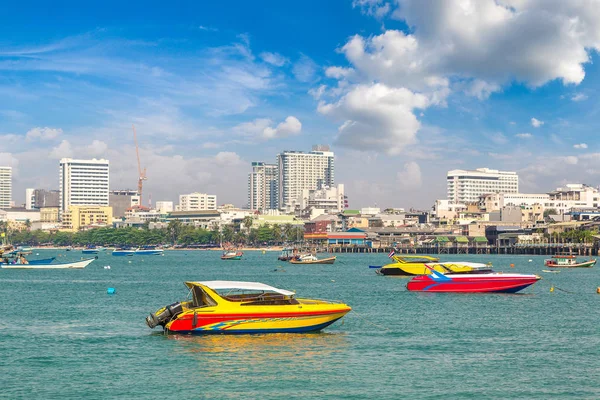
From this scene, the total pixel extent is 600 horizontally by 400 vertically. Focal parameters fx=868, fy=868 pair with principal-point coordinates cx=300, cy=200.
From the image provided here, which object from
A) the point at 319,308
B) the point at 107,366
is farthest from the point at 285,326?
the point at 107,366

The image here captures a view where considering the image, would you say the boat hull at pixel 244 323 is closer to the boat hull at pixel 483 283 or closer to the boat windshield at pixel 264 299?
the boat windshield at pixel 264 299

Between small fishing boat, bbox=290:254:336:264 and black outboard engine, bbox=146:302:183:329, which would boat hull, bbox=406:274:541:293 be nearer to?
black outboard engine, bbox=146:302:183:329

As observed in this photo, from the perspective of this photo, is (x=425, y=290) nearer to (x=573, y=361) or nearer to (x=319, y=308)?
(x=319, y=308)

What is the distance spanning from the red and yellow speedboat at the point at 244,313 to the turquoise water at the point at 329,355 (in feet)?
1.98

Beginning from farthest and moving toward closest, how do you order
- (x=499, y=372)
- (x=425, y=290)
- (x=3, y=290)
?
(x=3, y=290)
(x=425, y=290)
(x=499, y=372)

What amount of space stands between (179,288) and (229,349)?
46509mm

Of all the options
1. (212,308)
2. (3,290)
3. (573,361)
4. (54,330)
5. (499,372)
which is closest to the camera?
(499,372)

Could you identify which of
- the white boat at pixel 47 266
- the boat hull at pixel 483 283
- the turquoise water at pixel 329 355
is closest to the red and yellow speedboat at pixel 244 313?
the turquoise water at pixel 329 355

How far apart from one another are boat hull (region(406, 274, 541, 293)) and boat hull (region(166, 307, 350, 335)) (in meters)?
32.0

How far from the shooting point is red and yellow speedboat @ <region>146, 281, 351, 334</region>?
44.2 meters

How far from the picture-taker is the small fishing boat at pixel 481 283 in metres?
73.4

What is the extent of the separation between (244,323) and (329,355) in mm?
6344

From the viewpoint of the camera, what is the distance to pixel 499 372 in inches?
1412

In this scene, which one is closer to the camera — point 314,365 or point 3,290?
point 314,365
